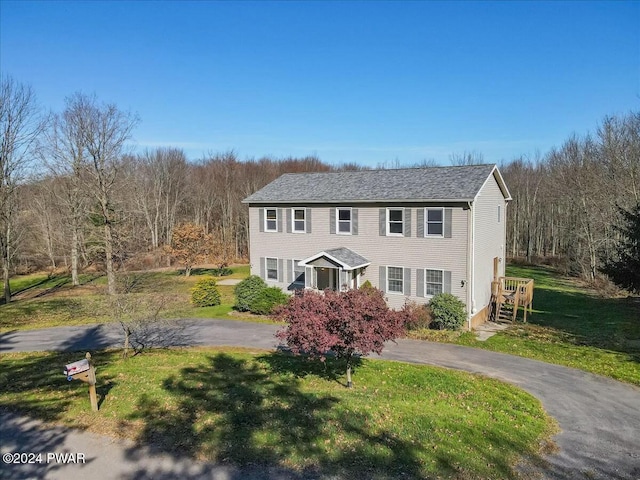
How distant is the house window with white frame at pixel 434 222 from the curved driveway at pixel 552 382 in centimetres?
554

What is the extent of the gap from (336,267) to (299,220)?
4644mm

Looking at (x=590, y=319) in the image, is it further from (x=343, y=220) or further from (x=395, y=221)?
(x=343, y=220)

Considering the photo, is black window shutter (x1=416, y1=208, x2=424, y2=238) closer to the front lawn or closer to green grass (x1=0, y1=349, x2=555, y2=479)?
the front lawn

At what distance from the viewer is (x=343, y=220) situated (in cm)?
2345

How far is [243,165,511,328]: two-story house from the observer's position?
2000cm

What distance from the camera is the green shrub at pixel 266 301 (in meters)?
22.8

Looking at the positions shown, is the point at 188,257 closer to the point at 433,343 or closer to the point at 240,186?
the point at 240,186

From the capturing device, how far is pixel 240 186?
52125mm

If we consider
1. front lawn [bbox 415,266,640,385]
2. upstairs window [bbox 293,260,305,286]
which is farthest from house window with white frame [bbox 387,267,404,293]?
upstairs window [bbox 293,260,305,286]

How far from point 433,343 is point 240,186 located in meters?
38.9

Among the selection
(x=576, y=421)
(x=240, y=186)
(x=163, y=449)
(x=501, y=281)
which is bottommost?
(x=576, y=421)

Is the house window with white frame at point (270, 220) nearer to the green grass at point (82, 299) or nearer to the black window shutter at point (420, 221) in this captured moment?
the green grass at point (82, 299)

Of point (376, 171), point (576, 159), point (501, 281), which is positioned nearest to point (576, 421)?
point (501, 281)

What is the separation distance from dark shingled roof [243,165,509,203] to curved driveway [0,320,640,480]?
→ 729 cm
